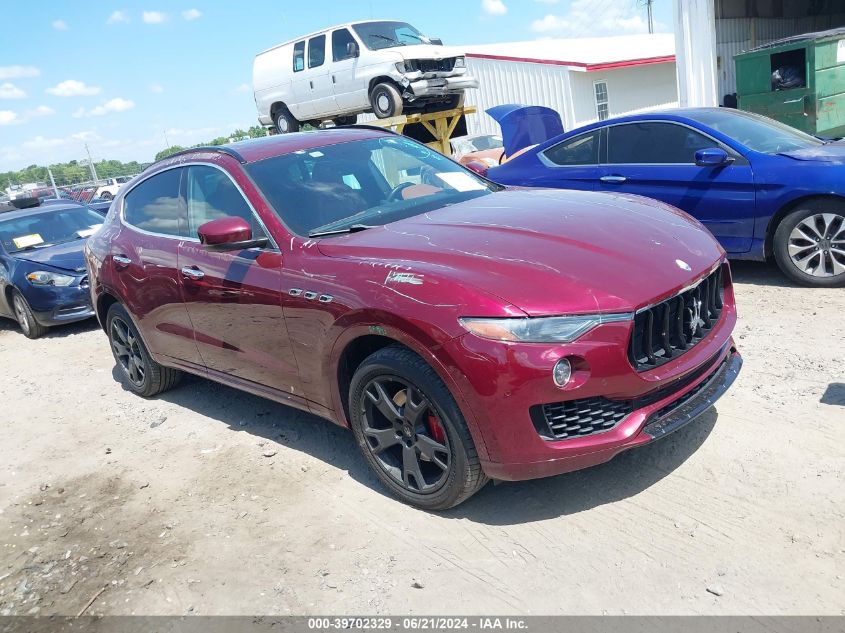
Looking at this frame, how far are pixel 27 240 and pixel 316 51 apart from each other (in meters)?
7.73

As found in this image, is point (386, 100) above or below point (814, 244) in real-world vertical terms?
above

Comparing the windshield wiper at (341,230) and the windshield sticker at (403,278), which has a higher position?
the windshield wiper at (341,230)

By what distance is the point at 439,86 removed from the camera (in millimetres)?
13711

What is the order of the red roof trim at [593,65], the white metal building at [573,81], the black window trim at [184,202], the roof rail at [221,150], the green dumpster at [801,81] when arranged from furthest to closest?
the white metal building at [573,81], the red roof trim at [593,65], the green dumpster at [801,81], the roof rail at [221,150], the black window trim at [184,202]

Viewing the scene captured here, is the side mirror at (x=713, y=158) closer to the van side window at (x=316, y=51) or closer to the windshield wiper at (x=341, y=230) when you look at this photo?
the windshield wiper at (x=341, y=230)

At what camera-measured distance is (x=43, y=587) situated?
343 centimetres

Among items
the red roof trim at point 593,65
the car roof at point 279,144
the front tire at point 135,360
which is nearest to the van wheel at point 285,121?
the red roof trim at point 593,65

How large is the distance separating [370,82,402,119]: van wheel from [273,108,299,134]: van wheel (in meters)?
3.16

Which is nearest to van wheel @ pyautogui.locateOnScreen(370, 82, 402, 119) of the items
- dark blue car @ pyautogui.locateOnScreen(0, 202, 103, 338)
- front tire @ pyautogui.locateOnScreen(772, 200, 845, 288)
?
dark blue car @ pyautogui.locateOnScreen(0, 202, 103, 338)

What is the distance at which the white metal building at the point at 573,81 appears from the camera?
2373 centimetres

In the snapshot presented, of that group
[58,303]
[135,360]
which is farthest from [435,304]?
[58,303]

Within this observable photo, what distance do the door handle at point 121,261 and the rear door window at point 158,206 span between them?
25 centimetres

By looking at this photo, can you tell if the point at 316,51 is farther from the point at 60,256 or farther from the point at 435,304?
the point at 435,304

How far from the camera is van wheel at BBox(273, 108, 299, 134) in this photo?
54.1 ft
